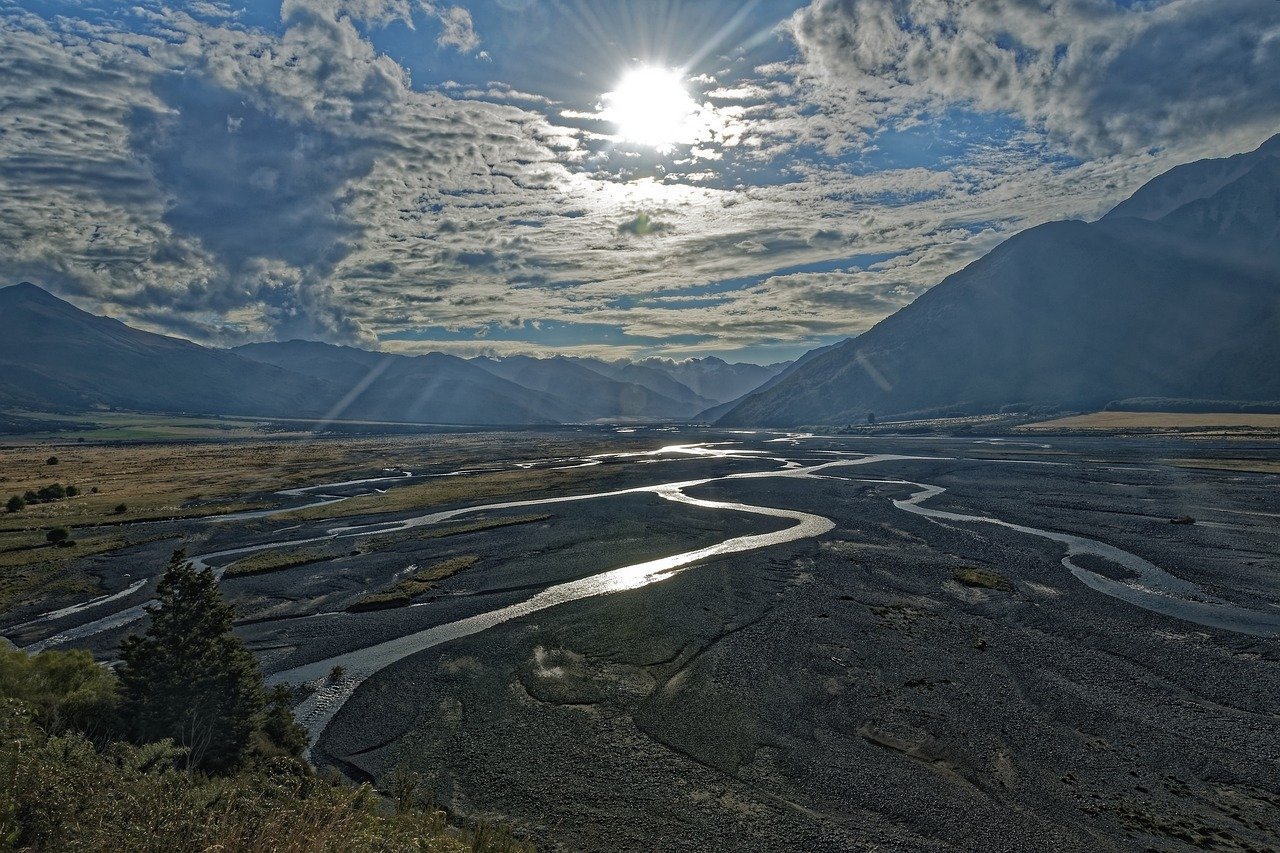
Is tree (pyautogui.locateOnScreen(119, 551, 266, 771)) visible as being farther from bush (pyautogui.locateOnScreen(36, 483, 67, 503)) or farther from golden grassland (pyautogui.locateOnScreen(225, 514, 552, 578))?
bush (pyautogui.locateOnScreen(36, 483, 67, 503))

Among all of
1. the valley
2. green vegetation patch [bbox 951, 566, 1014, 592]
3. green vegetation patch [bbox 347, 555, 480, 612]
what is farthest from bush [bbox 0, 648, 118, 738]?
green vegetation patch [bbox 951, 566, 1014, 592]

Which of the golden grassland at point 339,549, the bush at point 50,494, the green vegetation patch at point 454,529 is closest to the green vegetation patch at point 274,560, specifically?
the golden grassland at point 339,549

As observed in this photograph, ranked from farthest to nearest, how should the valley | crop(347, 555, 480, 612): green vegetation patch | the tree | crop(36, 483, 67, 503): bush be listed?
crop(36, 483, 67, 503): bush
crop(347, 555, 480, 612): green vegetation patch
the valley
the tree

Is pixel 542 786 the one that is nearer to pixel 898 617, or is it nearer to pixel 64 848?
pixel 64 848

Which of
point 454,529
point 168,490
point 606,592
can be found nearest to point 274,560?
point 454,529

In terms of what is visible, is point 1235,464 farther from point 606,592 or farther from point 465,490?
point 465,490

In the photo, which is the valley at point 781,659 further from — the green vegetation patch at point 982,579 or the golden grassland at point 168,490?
the golden grassland at point 168,490
